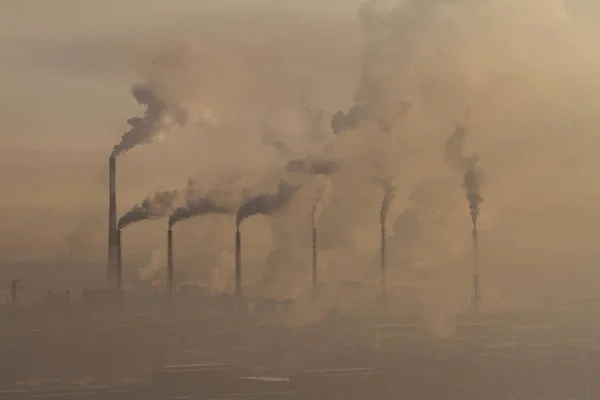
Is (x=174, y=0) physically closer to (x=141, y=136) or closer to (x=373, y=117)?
(x=141, y=136)

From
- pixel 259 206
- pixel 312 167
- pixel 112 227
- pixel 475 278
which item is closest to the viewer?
pixel 112 227

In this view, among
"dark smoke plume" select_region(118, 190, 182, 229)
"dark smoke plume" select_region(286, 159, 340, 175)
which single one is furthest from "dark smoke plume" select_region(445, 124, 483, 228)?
"dark smoke plume" select_region(118, 190, 182, 229)

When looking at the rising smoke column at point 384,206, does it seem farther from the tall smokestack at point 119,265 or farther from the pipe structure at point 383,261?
the tall smokestack at point 119,265

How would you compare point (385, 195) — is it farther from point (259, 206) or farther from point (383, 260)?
point (259, 206)

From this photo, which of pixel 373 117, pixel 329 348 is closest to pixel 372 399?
pixel 329 348

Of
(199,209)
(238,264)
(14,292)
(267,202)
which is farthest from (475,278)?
(14,292)

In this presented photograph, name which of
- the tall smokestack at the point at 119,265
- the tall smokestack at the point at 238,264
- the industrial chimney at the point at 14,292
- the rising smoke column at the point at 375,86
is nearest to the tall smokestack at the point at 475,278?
the rising smoke column at the point at 375,86
